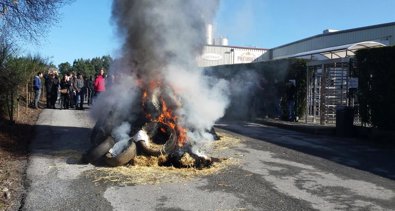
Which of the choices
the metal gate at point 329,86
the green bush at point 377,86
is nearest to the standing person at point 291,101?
the metal gate at point 329,86

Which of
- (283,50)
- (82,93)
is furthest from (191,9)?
(283,50)

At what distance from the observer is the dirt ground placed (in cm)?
629

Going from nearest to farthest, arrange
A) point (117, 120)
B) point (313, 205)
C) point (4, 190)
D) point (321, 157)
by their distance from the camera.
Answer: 1. point (313, 205)
2. point (4, 190)
3. point (117, 120)
4. point (321, 157)

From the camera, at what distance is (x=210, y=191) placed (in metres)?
6.67

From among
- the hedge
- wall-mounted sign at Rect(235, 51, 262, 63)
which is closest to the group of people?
the hedge

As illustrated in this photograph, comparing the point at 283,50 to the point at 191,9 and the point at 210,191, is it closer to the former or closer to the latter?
the point at 191,9

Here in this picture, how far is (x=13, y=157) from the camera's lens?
29.8 ft

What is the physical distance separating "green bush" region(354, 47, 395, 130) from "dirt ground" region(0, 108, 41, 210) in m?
10.2

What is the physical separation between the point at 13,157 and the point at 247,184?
16.9 feet

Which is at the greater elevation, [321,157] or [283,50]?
[283,50]

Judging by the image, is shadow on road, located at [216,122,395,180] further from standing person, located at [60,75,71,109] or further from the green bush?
standing person, located at [60,75,71,109]

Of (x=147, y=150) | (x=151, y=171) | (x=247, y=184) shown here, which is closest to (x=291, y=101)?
(x=147, y=150)

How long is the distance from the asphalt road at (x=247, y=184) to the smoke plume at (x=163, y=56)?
1273mm

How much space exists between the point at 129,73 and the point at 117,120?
1.31m
